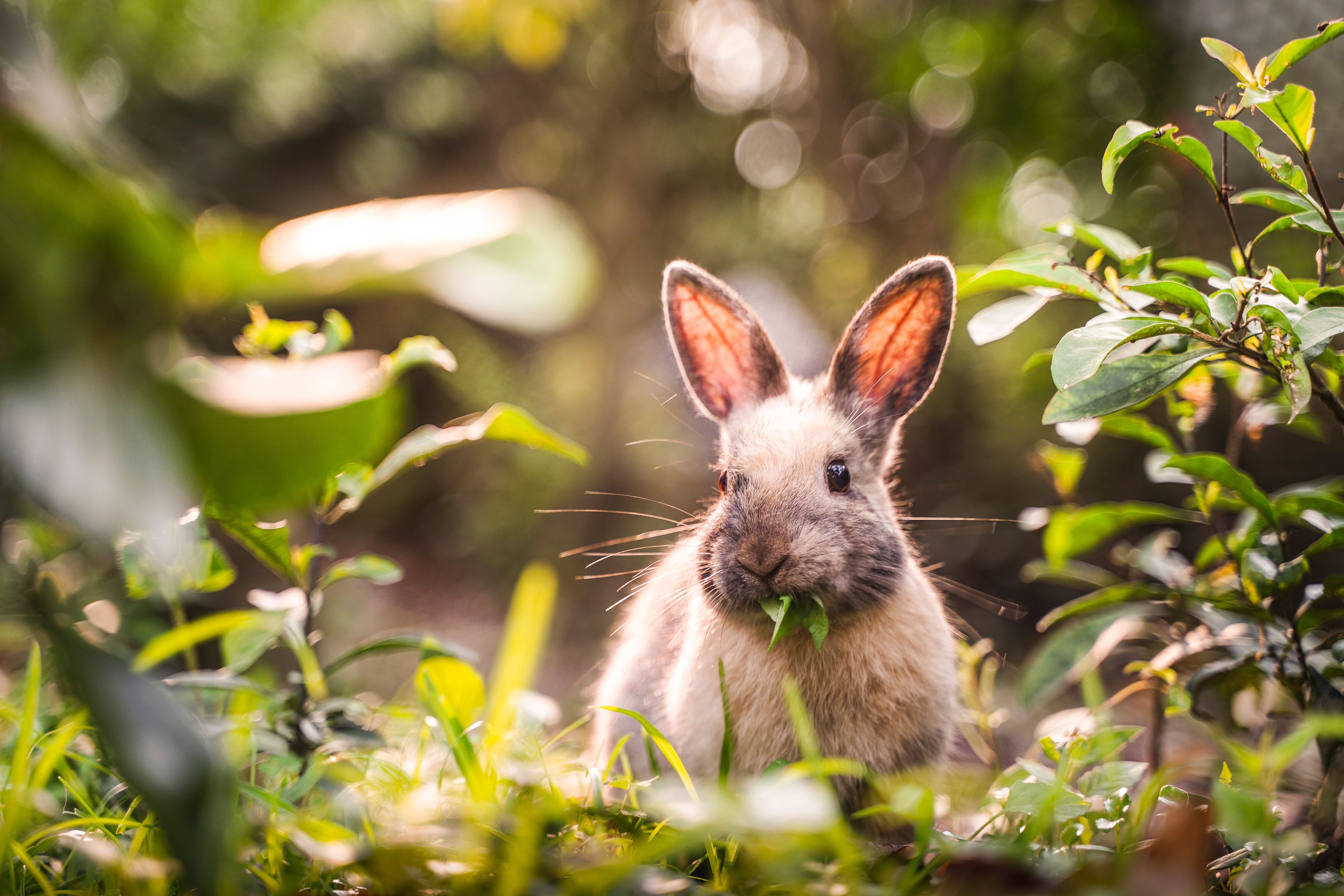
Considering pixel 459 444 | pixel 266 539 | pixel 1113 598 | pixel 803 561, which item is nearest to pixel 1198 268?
pixel 1113 598

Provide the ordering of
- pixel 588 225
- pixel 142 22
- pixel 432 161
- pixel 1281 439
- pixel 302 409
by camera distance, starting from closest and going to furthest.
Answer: pixel 302 409
pixel 1281 439
pixel 142 22
pixel 588 225
pixel 432 161

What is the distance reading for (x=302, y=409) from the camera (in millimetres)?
676

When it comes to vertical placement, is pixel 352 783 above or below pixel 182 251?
below

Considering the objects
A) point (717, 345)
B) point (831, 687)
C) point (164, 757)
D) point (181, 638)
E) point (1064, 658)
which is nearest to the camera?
point (164, 757)

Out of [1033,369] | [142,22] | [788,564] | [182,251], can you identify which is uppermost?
[142,22]

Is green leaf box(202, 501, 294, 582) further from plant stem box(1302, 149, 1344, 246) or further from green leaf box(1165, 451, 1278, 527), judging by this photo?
plant stem box(1302, 149, 1344, 246)

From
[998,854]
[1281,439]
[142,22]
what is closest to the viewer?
[998,854]

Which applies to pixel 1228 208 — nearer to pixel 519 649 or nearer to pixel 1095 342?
pixel 1095 342

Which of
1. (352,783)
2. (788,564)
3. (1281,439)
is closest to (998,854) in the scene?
(788,564)

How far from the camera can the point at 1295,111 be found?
4.09 ft

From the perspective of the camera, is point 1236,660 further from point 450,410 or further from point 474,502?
point 450,410

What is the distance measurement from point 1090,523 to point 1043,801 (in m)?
0.87

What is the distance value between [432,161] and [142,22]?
239 centimetres

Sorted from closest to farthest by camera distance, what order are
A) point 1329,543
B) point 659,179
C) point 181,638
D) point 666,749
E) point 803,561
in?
1. point 181,638
2. point 666,749
3. point 1329,543
4. point 803,561
5. point 659,179
